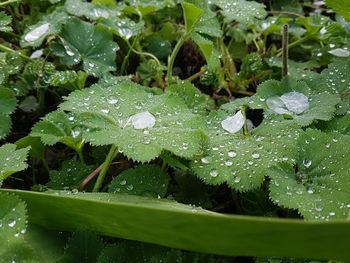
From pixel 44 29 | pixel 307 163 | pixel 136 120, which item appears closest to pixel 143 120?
pixel 136 120

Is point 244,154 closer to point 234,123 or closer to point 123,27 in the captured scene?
point 234,123

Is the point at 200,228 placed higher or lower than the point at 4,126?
higher

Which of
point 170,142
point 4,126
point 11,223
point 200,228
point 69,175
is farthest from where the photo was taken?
point 4,126

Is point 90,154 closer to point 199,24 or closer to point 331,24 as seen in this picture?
point 199,24

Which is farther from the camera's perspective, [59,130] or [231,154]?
[59,130]

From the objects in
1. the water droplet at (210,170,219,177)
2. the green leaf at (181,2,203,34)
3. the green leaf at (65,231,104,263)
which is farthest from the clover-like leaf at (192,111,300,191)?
the green leaf at (181,2,203,34)

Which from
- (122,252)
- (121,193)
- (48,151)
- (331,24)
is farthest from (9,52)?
(331,24)
